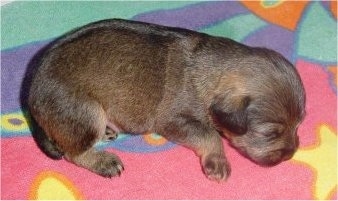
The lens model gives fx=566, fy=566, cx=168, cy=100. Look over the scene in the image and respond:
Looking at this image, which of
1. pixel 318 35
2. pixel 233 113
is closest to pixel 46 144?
pixel 233 113

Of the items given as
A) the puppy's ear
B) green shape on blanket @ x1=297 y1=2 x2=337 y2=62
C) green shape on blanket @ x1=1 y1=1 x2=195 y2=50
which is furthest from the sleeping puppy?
green shape on blanket @ x1=297 y1=2 x2=337 y2=62


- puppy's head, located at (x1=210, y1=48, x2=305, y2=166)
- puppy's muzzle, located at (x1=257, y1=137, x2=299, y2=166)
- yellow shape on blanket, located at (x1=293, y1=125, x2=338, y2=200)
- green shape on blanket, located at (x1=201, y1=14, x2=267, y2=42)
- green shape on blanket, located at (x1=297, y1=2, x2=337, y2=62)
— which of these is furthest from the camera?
green shape on blanket, located at (x1=201, y1=14, x2=267, y2=42)

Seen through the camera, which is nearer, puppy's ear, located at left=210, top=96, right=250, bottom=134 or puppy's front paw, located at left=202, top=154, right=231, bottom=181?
puppy's ear, located at left=210, top=96, right=250, bottom=134

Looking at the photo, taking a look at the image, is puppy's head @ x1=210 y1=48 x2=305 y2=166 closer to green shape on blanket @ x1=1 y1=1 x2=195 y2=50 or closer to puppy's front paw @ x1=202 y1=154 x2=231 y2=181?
puppy's front paw @ x1=202 y1=154 x2=231 y2=181

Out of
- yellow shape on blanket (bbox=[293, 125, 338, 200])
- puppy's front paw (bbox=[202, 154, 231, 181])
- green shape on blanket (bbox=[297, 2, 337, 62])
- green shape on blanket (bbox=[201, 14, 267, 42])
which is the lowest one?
yellow shape on blanket (bbox=[293, 125, 338, 200])

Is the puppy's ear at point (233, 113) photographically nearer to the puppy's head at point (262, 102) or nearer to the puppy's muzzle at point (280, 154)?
the puppy's head at point (262, 102)

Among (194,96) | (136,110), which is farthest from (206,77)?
(136,110)

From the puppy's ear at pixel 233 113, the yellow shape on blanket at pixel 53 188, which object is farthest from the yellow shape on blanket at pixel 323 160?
the yellow shape on blanket at pixel 53 188

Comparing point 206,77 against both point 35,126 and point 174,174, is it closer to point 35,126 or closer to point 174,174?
point 174,174
